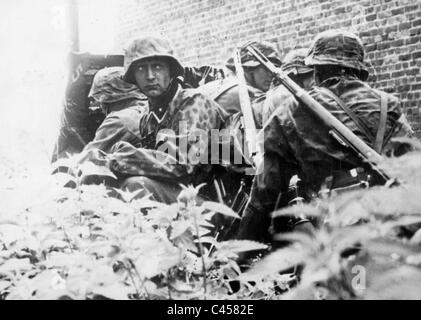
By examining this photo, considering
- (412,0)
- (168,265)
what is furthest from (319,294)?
(412,0)

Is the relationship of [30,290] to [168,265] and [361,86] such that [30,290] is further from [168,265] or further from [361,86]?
[361,86]

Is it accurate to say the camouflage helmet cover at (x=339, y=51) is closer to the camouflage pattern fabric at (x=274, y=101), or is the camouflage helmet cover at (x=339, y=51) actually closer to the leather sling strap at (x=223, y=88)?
the camouflage pattern fabric at (x=274, y=101)

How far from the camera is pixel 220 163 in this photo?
3523mm

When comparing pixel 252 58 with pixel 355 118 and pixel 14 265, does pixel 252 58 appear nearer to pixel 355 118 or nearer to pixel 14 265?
pixel 355 118

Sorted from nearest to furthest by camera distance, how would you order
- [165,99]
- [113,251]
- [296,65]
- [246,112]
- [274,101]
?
[113,251], [165,99], [274,101], [246,112], [296,65]

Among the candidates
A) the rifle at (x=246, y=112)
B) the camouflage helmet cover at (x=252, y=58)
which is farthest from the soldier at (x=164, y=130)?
the camouflage helmet cover at (x=252, y=58)

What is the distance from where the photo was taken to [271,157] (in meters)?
3.17

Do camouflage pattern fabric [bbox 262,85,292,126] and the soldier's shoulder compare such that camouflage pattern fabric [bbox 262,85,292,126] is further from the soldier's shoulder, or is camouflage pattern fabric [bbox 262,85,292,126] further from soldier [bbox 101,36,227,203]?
the soldier's shoulder

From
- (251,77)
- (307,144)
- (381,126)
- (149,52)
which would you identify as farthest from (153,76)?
(381,126)

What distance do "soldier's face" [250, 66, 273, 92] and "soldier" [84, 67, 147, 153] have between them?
3.33ft

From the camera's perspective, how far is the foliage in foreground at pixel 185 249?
1.23m

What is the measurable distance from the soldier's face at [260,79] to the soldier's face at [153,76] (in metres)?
1.25

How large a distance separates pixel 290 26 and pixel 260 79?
7.21 ft
